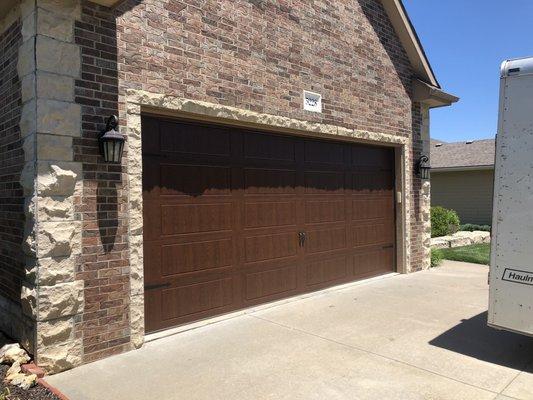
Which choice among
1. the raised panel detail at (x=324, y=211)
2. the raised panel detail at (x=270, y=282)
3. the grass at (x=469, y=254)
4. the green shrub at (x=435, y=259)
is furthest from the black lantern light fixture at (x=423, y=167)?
the raised panel detail at (x=270, y=282)

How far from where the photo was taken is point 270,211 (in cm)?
680

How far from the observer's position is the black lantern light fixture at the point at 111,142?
461 cm

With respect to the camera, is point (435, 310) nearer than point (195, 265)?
No

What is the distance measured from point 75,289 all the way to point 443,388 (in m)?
3.62

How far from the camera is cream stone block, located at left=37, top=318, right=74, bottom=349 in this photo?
4.32 meters

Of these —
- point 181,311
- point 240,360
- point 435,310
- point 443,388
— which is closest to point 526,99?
point 443,388

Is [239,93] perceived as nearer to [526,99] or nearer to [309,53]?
[309,53]

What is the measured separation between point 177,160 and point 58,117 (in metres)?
1.58

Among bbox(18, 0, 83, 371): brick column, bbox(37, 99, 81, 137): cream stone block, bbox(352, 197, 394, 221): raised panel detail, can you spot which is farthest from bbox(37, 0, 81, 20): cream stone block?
bbox(352, 197, 394, 221): raised panel detail

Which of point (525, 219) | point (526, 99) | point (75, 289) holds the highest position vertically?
point (526, 99)

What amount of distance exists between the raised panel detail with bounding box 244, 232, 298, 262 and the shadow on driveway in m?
2.59

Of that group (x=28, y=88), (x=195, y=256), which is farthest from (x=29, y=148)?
(x=195, y=256)

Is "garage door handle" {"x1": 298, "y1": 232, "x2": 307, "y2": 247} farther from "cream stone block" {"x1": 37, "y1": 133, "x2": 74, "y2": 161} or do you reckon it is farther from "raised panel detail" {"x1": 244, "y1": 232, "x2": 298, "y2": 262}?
"cream stone block" {"x1": 37, "y1": 133, "x2": 74, "y2": 161}

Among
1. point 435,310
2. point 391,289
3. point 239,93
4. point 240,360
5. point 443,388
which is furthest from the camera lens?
point 391,289
